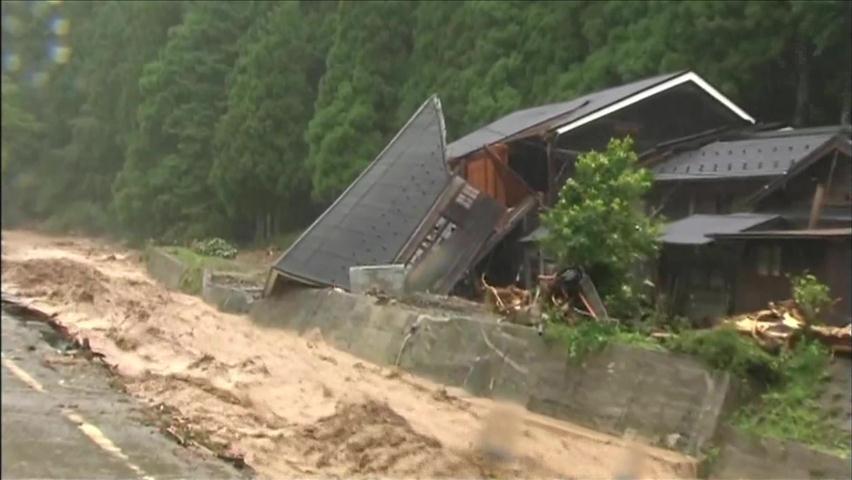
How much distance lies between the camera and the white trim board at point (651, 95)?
19.5 meters

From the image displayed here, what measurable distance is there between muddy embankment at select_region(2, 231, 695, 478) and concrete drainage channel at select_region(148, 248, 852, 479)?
0.29 m

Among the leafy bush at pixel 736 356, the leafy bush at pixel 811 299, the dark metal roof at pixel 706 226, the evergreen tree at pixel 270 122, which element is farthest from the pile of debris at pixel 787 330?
the evergreen tree at pixel 270 122

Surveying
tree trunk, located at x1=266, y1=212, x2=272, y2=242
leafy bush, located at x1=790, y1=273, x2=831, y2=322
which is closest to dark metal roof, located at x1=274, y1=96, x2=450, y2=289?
tree trunk, located at x1=266, y1=212, x2=272, y2=242

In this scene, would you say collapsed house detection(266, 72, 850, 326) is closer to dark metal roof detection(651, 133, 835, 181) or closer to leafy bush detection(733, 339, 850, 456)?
dark metal roof detection(651, 133, 835, 181)

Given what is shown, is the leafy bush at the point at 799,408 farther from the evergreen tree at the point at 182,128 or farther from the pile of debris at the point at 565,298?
the evergreen tree at the point at 182,128

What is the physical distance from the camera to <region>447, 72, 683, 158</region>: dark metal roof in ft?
65.0

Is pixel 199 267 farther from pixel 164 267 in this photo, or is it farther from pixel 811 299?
pixel 811 299

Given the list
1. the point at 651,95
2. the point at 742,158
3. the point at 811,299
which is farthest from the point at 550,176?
the point at 811,299

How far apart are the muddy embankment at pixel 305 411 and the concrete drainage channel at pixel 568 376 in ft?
0.94

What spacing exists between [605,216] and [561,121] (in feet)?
23.8

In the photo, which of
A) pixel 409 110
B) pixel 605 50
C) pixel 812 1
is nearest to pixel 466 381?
pixel 812 1

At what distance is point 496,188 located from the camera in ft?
67.9

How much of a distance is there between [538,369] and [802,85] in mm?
13209

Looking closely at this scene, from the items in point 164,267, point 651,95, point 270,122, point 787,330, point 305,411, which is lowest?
point 164,267
